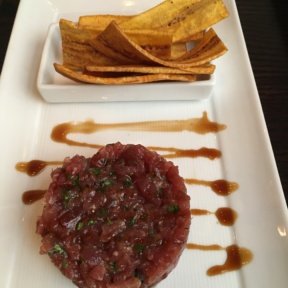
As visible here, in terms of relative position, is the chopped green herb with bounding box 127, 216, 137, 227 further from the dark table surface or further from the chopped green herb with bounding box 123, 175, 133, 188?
the dark table surface

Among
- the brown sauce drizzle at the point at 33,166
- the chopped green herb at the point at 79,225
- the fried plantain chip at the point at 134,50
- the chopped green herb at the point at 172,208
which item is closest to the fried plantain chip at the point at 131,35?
the fried plantain chip at the point at 134,50

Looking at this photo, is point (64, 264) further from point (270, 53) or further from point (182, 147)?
point (270, 53)

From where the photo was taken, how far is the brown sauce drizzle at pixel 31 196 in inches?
73.9

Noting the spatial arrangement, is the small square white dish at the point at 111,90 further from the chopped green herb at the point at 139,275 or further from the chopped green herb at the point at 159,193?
the chopped green herb at the point at 139,275

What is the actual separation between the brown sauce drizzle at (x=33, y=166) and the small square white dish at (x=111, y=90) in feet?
1.32

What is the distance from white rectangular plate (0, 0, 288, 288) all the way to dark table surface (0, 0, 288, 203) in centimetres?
23

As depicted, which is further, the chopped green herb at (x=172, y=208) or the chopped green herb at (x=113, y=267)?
the chopped green herb at (x=172, y=208)

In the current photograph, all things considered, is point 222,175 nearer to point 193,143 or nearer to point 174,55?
point 193,143

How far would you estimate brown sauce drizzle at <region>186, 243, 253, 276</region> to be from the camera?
1683 mm

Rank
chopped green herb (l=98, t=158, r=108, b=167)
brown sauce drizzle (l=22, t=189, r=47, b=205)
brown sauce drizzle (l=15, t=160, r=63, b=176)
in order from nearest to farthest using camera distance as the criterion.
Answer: chopped green herb (l=98, t=158, r=108, b=167) < brown sauce drizzle (l=22, t=189, r=47, b=205) < brown sauce drizzle (l=15, t=160, r=63, b=176)

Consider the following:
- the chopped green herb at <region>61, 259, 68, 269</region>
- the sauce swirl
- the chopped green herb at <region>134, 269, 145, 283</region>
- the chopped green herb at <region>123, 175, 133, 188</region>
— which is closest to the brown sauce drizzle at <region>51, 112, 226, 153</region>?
the sauce swirl

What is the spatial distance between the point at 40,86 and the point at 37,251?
912 mm

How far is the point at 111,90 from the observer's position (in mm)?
2131

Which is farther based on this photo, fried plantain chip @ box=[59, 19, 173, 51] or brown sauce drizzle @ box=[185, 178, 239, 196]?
fried plantain chip @ box=[59, 19, 173, 51]
